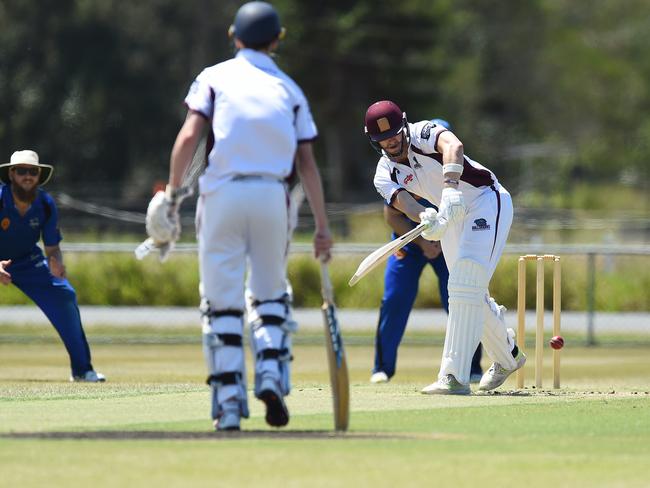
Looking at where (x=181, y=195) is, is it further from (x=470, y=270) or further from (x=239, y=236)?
(x=470, y=270)

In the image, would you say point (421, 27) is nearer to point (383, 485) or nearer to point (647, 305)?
point (647, 305)

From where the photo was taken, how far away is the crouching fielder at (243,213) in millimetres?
6484

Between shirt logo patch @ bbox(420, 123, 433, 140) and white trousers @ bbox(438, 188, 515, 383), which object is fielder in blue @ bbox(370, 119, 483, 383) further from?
shirt logo patch @ bbox(420, 123, 433, 140)

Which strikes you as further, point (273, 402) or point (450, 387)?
point (450, 387)

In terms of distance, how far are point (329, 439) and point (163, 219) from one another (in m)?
1.22

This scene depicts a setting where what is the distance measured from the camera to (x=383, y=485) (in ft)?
16.7

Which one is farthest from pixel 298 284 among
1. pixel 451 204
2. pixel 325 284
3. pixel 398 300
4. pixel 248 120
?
pixel 248 120

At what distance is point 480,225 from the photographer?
889cm

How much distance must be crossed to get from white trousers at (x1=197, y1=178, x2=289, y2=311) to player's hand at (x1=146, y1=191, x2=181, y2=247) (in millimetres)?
117

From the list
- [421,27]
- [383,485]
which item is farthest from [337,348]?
[421,27]

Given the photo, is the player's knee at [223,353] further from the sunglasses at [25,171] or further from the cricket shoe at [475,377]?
the sunglasses at [25,171]

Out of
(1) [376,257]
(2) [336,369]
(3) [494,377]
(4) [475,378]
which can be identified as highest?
(1) [376,257]

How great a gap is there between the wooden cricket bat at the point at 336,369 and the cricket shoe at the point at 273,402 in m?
0.23

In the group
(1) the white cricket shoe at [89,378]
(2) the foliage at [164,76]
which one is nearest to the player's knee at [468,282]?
(1) the white cricket shoe at [89,378]
